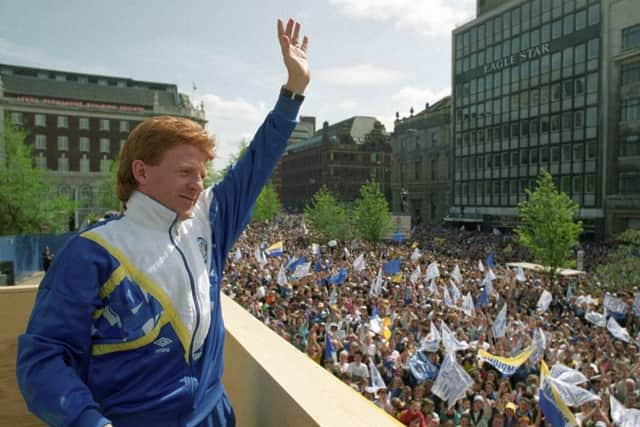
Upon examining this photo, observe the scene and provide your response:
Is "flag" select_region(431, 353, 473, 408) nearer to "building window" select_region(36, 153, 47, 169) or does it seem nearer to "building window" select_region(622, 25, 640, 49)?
"building window" select_region(622, 25, 640, 49)

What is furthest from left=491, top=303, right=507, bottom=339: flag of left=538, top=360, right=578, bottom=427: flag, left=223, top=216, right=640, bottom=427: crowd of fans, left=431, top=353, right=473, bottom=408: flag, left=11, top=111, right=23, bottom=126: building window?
left=11, top=111, right=23, bottom=126: building window

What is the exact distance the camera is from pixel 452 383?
25.1ft

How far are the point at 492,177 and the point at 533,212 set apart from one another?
3039 cm

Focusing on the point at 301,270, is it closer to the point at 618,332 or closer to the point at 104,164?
the point at 618,332

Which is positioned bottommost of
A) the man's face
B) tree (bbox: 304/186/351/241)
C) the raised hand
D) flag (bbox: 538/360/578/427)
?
flag (bbox: 538/360/578/427)

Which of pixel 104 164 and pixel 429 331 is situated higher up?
pixel 104 164

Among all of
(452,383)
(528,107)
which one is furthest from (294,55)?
(528,107)

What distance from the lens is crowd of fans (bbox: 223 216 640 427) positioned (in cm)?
759

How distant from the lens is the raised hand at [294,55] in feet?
7.29

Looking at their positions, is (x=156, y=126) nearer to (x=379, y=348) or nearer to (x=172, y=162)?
(x=172, y=162)

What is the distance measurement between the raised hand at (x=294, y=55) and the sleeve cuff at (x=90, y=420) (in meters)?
1.44

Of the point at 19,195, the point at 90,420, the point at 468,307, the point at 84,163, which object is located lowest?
the point at 468,307

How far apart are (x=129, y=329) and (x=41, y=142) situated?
72.7 meters

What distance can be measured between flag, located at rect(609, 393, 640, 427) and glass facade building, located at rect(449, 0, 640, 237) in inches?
1670
